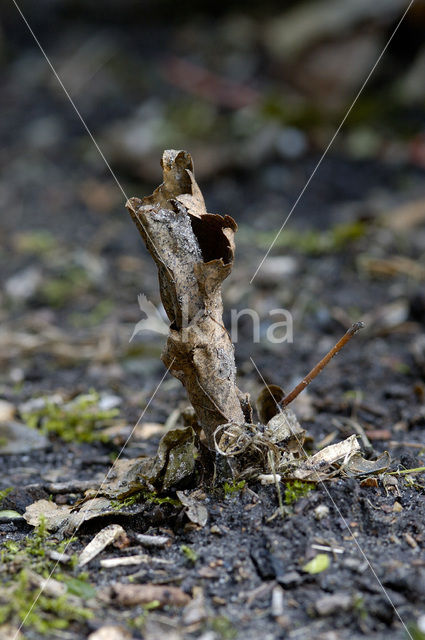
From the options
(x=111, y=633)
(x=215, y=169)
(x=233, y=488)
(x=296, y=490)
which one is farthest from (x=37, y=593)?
(x=215, y=169)

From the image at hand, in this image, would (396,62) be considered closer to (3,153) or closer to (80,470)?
(3,153)

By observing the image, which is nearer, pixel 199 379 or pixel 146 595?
pixel 146 595

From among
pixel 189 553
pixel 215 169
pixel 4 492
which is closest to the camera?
pixel 189 553

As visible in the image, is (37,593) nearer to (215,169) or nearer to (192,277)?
(192,277)

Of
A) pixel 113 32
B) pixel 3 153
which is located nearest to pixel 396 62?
pixel 113 32

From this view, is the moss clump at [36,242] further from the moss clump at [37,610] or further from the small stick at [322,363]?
the moss clump at [37,610]

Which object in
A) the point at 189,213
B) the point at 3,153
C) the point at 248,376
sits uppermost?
the point at 189,213

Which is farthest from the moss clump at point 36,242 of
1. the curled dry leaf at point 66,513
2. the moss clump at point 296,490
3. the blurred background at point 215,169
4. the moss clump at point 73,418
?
the moss clump at point 296,490
